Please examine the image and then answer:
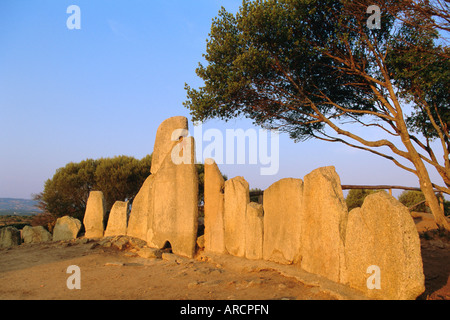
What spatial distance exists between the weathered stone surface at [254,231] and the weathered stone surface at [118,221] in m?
4.54

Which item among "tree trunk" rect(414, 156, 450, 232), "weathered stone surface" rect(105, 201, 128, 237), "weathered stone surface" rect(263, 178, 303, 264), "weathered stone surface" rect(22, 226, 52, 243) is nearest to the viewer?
"weathered stone surface" rect(263, 178, 303, 264)

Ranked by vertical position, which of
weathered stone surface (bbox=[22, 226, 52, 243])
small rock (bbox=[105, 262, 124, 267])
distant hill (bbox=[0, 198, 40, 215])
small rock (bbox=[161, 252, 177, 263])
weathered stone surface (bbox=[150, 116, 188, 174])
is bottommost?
distant hill (bbox=[0, 198, 40, 215])

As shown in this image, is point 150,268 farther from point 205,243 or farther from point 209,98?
point 209,98

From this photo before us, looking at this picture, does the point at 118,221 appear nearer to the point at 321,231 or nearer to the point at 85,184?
the point at 321,231

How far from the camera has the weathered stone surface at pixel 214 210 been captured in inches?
328

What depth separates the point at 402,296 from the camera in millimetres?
4270

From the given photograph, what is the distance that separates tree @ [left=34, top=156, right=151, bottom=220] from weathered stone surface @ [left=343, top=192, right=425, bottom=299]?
1559cm

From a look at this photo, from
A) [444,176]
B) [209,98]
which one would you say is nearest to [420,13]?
[444,176]

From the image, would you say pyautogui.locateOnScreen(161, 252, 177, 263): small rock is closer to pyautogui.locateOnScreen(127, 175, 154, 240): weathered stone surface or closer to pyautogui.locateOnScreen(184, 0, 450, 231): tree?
pyautogui.locateOnScreen(127, 175, 154, 240): weathered stone surface

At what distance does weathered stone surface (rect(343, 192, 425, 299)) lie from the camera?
4219 millimetres

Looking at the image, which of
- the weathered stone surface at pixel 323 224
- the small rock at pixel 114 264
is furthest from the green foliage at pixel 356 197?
the small rock at pixel 114 264

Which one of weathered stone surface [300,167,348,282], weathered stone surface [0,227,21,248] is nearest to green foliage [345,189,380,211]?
Result: weathered stone surface [300,167,348,282]

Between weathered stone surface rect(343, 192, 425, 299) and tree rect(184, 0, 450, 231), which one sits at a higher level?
tree rect(184, 0, 450, 231)

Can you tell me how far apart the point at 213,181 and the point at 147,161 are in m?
12.8
